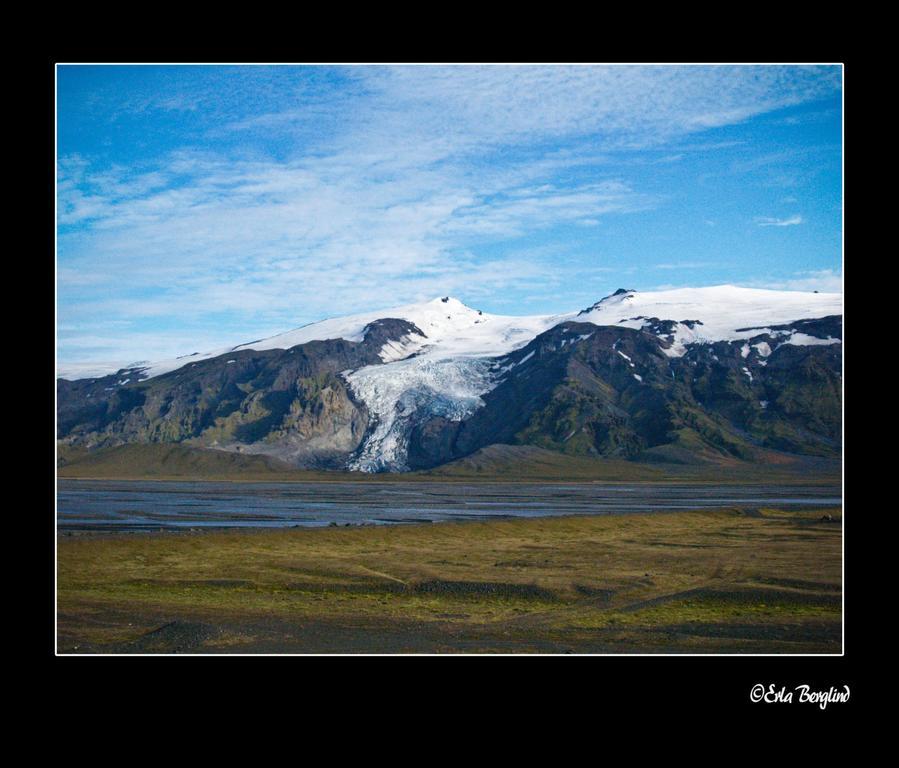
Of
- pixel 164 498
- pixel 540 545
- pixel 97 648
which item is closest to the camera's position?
pixel 97 648

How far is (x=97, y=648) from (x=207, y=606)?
556 centimetres

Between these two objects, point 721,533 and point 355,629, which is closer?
point 355,629

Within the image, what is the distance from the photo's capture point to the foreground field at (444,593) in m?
24.5

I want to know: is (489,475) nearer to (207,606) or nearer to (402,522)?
(402,522)

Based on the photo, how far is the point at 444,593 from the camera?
31.9 m

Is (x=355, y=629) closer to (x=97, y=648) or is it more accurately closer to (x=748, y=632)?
(x=97, y=648)

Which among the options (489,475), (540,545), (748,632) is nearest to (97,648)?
(748,632)

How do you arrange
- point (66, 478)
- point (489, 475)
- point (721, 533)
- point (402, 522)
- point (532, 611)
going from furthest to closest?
1. point (489, 475)
2. point (66, 478)
3. point (402, 522)
4. point (721, 533)
5. point (532, 611)

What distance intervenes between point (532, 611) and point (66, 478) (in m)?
148

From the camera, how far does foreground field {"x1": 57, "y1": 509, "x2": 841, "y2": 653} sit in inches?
966
